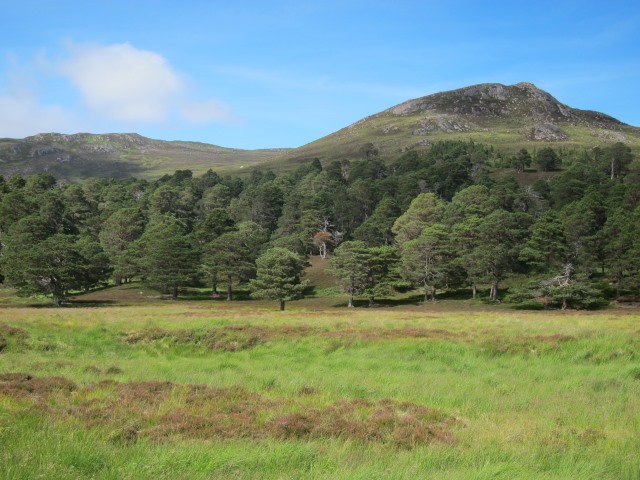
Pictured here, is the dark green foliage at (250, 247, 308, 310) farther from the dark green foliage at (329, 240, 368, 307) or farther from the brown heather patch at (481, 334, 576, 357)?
the brown heather patch at (481, 334, 576, 357)

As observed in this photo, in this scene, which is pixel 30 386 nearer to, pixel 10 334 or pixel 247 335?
pixel 247 335

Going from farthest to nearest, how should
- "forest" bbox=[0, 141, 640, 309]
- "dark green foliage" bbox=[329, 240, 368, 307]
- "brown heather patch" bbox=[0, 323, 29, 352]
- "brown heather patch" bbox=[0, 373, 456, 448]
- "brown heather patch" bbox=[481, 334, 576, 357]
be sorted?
"dark green foliage" bbox=[329, 240, 368, 307] < "forest" bbox=[0, 141, 640, 309] < "brown heather patch" bbox=[0, 323, 29, 352] < "brown heather patch" bbox=[481, 334, 576, 357] < "brown heather patch" bbox=[0, 373, 456, 448]

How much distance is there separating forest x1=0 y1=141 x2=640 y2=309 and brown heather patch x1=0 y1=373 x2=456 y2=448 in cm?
6090

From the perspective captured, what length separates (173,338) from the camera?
24.7 meters

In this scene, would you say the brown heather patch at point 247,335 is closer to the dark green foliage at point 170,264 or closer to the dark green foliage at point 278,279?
the dark green foliage at point 278,279

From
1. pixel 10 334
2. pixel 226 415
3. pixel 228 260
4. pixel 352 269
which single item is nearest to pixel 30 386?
pixel 226 415

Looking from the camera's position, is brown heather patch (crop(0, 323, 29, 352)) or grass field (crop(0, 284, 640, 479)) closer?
grass field (crop(0, 284, 640, 479))

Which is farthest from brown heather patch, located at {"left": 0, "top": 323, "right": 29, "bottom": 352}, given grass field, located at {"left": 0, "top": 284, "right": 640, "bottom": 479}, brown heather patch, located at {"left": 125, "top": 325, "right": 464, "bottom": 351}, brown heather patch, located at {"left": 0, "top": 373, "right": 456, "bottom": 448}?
brown heather patch, located at {"left": 0, "top": 373, "right": 456, "bottom": 448}

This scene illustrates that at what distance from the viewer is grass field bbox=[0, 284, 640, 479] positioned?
7.02 meters

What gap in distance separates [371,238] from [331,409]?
91812mm

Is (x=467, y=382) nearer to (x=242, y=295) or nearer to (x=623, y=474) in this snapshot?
(x=623, y=474)

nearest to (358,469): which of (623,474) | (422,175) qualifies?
(623,474)

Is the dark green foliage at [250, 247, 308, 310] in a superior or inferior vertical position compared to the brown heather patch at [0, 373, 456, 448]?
inferior

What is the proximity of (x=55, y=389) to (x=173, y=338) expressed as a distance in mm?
12707
